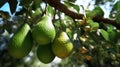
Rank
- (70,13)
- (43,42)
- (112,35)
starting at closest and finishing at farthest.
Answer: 1. (43,42)
2. (70,13)
3. (112,35)

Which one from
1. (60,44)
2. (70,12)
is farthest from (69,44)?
(70,12)

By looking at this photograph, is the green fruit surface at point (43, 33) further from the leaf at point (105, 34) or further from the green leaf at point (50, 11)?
the leaf at point (105, 34)

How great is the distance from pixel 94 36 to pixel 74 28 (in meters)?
0.11

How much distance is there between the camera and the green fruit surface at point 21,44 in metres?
1.42

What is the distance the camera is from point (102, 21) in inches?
66.8

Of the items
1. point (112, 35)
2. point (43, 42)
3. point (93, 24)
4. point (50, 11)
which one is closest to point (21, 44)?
point (43, 42)

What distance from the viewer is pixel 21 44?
1.45 metres

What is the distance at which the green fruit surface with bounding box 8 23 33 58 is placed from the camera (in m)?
1.42

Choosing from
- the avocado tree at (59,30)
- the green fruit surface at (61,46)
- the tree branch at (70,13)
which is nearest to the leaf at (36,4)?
the avocado tree at (59,30)

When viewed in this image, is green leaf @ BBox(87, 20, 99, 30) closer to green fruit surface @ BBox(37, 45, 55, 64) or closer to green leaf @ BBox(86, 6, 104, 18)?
green leaf @ BBox(86, 6, 104, 18)

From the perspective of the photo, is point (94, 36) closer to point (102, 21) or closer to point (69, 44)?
point (102, 21)

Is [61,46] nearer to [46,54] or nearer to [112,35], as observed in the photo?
[46,54]

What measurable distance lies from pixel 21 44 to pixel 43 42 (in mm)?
97

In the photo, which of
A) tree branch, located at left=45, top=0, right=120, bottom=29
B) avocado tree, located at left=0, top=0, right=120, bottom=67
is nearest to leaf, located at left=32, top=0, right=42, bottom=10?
avocado tree, located at left=0, top=0, right=120, bottom=67
